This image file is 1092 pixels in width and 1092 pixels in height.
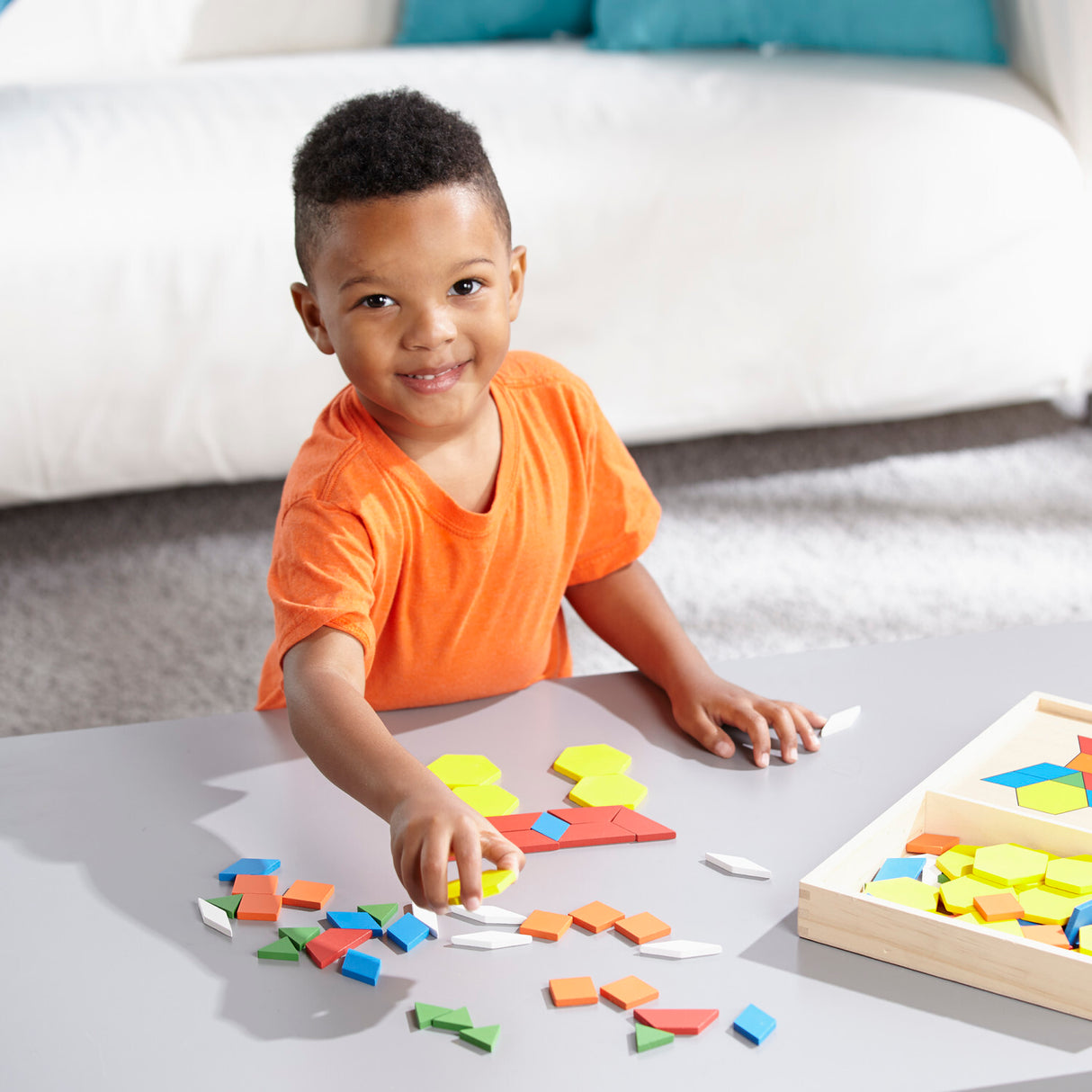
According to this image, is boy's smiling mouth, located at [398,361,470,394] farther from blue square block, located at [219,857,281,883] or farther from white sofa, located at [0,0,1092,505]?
white sofa, located at [0,0,1092,505]

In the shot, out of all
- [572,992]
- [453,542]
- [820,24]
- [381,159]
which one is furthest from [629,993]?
[820,24]

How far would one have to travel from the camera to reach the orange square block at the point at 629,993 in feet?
1.79

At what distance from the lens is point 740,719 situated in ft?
2.56

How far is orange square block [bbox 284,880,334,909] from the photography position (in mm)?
623

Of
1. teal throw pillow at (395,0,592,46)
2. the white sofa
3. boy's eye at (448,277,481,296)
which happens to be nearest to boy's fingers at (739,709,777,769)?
boy's eye at (448,277,481,296)

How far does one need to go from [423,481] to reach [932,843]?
0.39 metres

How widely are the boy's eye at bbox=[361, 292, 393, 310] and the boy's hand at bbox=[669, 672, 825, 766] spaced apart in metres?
0.30

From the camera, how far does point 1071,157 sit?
1.87 metres

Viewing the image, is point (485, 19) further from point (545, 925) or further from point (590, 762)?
point (545, 925)

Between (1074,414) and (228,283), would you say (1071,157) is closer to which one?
(1074,414)

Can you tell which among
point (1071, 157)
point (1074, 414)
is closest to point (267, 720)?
point (1071, 157)

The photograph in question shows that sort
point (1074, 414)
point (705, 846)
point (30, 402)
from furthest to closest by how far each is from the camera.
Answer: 1. point (1074, 414)
2. point (30, 402)
3. point (705, 846)

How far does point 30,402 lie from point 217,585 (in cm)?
33

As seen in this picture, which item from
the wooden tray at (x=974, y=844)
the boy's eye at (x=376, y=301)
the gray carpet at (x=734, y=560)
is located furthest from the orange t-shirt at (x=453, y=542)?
the gray carpet at (x=734, y=560)
